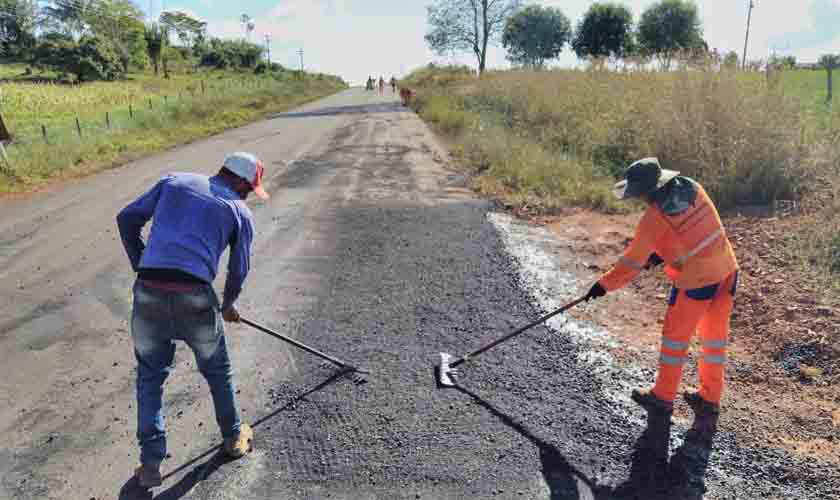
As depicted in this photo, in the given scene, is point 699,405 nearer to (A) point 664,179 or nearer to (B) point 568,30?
(A) point 664,179

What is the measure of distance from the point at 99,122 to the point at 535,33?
4407 centimetres

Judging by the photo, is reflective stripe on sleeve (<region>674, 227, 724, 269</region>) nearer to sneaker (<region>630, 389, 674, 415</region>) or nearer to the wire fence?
sneaker (<region>630, 389, 674, 415</region>)

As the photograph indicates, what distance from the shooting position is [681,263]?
11.1 ft

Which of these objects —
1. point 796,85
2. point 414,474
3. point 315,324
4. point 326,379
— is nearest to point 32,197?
point 315,324

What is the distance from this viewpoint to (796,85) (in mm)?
8805

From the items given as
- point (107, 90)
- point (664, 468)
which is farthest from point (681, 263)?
point (107, 90)

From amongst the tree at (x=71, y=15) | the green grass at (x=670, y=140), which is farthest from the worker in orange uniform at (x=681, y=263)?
the tree at (x=71, y=15)

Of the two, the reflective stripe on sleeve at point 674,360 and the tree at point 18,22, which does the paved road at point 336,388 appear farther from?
the tree at point 18,22

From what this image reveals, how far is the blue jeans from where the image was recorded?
276 centimetres

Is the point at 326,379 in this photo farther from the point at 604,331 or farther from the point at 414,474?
the point at 604,331

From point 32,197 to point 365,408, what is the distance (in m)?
9.27

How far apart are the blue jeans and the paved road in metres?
0.35

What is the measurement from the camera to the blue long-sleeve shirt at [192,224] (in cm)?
271

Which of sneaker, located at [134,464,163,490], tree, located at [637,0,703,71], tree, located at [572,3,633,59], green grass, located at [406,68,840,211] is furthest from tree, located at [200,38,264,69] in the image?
sneaker, located at [134,464,163,490]
